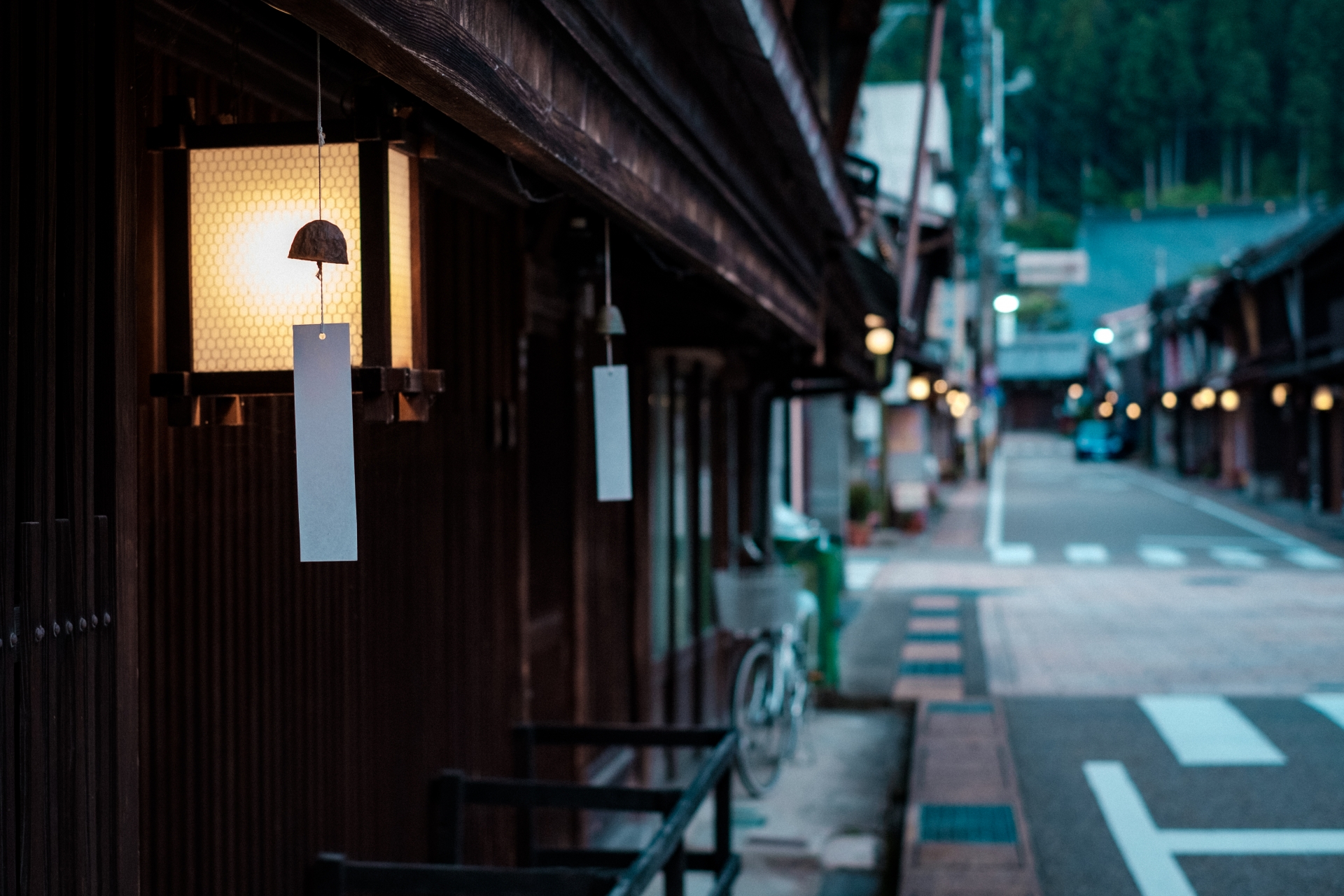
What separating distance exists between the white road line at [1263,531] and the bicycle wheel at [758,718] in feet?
55.2

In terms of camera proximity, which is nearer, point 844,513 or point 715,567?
point 715,567

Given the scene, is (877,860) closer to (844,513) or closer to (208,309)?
(208,309)

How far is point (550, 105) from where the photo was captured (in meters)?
2.82

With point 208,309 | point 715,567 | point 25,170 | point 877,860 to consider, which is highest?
point 25,170

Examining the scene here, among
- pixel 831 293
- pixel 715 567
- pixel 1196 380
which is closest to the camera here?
pixel 831 293

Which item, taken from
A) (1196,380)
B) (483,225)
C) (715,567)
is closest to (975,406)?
(1196,380)

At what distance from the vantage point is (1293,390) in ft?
126

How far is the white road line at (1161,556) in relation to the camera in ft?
80.5

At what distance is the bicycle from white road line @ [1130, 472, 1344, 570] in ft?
54.0

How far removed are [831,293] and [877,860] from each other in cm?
384

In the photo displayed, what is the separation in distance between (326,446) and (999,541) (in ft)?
94.5

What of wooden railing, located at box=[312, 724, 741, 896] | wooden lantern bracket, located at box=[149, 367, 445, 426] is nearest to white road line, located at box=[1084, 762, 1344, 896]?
wooden railing, located at box=[312, 724, 741, 896]

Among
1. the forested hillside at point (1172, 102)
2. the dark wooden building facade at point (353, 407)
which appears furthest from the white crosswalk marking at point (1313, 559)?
the forested hillside at point (1172, 102)

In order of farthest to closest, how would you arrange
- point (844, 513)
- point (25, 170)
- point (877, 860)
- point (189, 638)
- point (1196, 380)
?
point (1196, 380) → point (844, 513) → point (877, 860) → point (189, 638) → point (25, 170)
